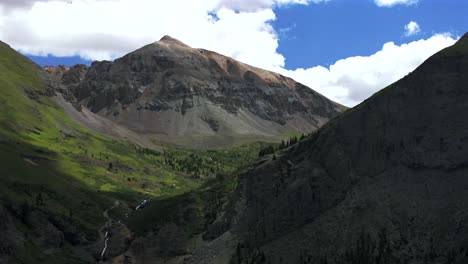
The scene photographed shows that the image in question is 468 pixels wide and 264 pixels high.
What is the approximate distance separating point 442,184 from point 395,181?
10085 mm

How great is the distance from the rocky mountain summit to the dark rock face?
0.74 ft

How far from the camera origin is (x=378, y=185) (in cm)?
12850

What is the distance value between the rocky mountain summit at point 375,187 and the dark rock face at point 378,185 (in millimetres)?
226

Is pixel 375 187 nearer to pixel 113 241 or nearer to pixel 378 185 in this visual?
pixel 378 185

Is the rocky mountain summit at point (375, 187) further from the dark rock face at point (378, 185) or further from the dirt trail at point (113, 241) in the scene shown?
the dirt trail at point (113, 241)

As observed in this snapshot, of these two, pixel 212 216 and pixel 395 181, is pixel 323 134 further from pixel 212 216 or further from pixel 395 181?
pixel 212 216

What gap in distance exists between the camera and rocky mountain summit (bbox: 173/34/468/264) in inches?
4604

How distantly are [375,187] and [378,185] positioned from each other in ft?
2.60

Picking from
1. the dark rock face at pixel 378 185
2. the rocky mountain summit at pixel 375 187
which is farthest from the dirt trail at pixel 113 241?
the dark rock face at pixel 378 185

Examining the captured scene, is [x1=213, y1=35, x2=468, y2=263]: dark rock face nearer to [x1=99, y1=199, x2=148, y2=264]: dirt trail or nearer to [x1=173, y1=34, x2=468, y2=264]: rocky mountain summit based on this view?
[x1=173, y1=34, x2=468, y2=264]: rocky mountain summit

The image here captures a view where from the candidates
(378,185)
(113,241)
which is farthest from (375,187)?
(113,241)

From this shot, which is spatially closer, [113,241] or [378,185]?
[378,185]

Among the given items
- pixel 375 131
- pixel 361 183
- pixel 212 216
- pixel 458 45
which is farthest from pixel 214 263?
pixel 458 45

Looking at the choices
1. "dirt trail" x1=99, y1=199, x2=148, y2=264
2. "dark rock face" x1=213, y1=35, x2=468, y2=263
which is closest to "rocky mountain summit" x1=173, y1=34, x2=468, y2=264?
"dark rock face" x1=213, y1=35, x2=468, y2=263
